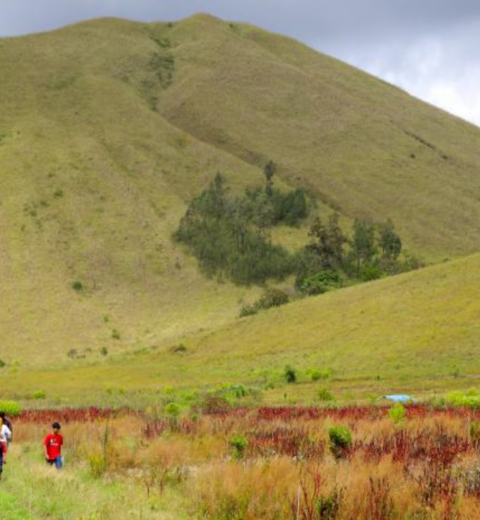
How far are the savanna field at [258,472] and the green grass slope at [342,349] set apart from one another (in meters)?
19.6

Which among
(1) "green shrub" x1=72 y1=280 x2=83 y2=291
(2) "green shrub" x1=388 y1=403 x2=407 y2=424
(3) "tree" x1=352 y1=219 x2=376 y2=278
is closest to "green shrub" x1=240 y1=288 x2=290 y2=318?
(3) "tree" x1=352 y1=219 x2=376 y2=278

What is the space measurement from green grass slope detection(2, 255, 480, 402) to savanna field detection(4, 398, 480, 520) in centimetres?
1955

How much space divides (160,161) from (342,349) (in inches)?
2804

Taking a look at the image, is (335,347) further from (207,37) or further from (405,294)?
(207,37)

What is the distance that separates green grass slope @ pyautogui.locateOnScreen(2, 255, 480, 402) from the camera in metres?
46.8

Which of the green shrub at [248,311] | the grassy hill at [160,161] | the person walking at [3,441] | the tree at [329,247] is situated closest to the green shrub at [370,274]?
the tree at [329,247]

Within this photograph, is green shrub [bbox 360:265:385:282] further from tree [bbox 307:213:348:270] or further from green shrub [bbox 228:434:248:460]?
green shrub [bbox 228:434:248:460]

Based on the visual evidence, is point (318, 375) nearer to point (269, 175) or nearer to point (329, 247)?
point (329, 247)

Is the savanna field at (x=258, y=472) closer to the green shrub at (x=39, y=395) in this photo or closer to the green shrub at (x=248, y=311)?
the green shrub at (x=39, y=395)

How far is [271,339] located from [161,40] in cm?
14595

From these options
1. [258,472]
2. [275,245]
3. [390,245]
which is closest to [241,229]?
[275,245]

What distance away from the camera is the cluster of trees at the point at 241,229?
9638cm

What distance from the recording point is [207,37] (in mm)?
189750

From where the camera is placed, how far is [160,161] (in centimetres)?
12100
